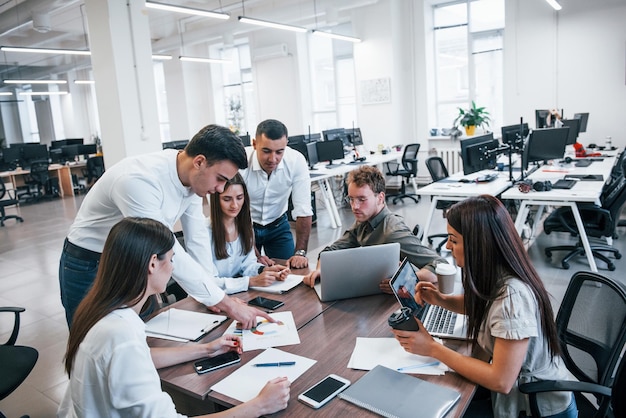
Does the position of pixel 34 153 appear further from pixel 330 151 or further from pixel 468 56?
pixel 468 56

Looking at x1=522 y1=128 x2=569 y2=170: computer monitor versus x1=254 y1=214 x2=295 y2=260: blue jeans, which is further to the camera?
x1=522 y1=128 x2=569 y2=170: computer monitor

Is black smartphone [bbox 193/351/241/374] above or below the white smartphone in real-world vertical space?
above

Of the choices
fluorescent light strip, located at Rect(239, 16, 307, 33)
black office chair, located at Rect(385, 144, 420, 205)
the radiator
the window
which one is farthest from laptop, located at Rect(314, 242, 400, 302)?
the window

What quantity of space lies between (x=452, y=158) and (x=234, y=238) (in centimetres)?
708

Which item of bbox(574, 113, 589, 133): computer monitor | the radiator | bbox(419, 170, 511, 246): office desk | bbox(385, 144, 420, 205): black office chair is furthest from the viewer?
the radiator

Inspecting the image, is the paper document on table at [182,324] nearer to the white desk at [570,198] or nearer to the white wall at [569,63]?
the white desk at [570,198]

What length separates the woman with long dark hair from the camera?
138 cm

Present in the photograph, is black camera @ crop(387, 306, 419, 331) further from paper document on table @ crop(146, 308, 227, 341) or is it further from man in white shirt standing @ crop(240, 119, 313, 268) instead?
man in white shirt standing @ crop(240, 119, 313, 268)

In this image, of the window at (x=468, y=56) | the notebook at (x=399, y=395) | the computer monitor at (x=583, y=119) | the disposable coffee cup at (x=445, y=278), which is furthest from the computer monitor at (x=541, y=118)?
the notebook at (x=399, y=395)

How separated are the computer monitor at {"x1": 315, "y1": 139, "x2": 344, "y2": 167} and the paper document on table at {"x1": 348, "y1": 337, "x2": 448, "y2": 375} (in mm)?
5665

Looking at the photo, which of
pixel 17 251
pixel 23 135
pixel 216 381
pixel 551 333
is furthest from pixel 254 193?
pixel 23 135

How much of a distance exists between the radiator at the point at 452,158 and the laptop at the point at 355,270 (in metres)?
Answer: 7.21

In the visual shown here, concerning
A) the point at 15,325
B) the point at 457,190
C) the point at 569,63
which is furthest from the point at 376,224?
the point at 569,63

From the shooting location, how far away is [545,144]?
516cm
